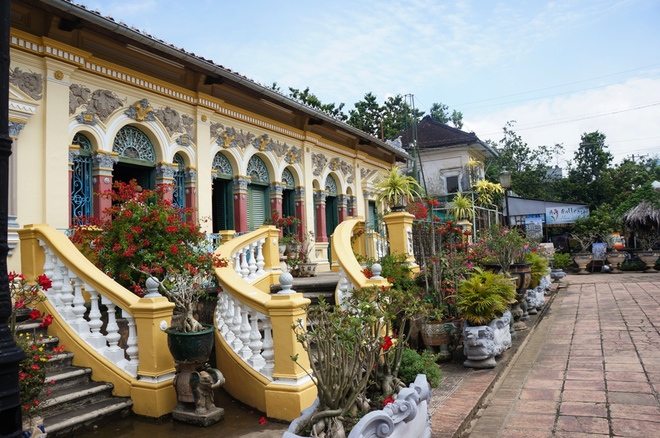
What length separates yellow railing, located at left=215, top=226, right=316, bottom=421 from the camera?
14.6 ft

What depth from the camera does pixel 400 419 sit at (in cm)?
298

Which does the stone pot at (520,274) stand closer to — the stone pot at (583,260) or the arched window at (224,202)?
the arched window at (224,202)

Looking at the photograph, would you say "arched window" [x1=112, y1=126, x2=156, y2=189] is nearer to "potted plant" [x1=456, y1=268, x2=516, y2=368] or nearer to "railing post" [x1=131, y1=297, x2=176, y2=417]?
"railing post" [x1=131, y1=297, x2=176, y2=417]

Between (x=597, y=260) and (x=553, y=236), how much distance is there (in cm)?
756

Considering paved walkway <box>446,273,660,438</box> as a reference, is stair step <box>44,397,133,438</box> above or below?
above

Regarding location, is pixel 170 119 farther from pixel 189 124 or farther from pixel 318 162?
pixel 318 162

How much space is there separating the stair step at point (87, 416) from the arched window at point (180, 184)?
16.1 feet

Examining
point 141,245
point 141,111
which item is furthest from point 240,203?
point 141,245

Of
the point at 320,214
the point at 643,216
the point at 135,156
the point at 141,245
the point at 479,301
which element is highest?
the point at 135,156

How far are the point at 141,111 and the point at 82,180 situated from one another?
5.16ft

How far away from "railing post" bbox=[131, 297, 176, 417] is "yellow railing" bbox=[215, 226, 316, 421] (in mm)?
664

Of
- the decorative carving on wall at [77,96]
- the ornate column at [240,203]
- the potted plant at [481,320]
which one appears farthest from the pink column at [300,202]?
the potted plant at [481,320]

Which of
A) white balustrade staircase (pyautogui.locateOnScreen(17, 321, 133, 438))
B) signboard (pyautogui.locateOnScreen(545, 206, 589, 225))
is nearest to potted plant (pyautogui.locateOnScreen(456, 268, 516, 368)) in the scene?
white balustrade staircase (pyautogui.locateOnScreen(17, 321, 133, 438))

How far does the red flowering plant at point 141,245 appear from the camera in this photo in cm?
583
